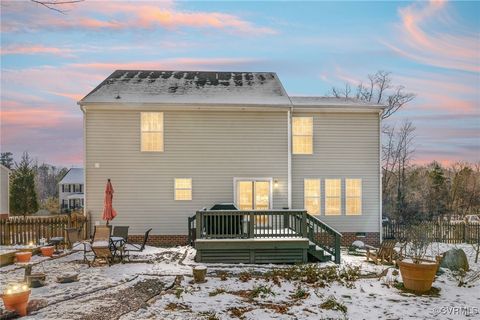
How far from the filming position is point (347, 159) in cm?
1437

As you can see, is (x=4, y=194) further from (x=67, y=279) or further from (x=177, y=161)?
(x=67, y=279)

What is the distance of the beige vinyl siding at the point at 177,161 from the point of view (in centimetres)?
1341

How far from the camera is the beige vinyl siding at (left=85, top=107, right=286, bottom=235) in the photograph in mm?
13414

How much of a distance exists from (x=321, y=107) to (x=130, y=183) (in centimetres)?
846

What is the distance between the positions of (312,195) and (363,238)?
2.81 metres

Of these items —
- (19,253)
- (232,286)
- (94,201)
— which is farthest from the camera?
(94,201)

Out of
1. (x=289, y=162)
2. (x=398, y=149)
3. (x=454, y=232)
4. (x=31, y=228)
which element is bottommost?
(x=454, y=232)

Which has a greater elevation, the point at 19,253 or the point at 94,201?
the point at 94,201

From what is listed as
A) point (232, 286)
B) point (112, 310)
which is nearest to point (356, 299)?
point (232, 286)

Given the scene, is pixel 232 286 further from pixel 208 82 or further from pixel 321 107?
pixel 208 82

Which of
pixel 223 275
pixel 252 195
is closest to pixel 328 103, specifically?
pixel 252 195

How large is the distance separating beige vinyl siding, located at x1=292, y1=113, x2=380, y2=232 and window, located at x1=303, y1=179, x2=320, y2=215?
15 cm

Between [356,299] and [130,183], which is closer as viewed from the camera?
[356,299]

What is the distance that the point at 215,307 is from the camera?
6.48 m
